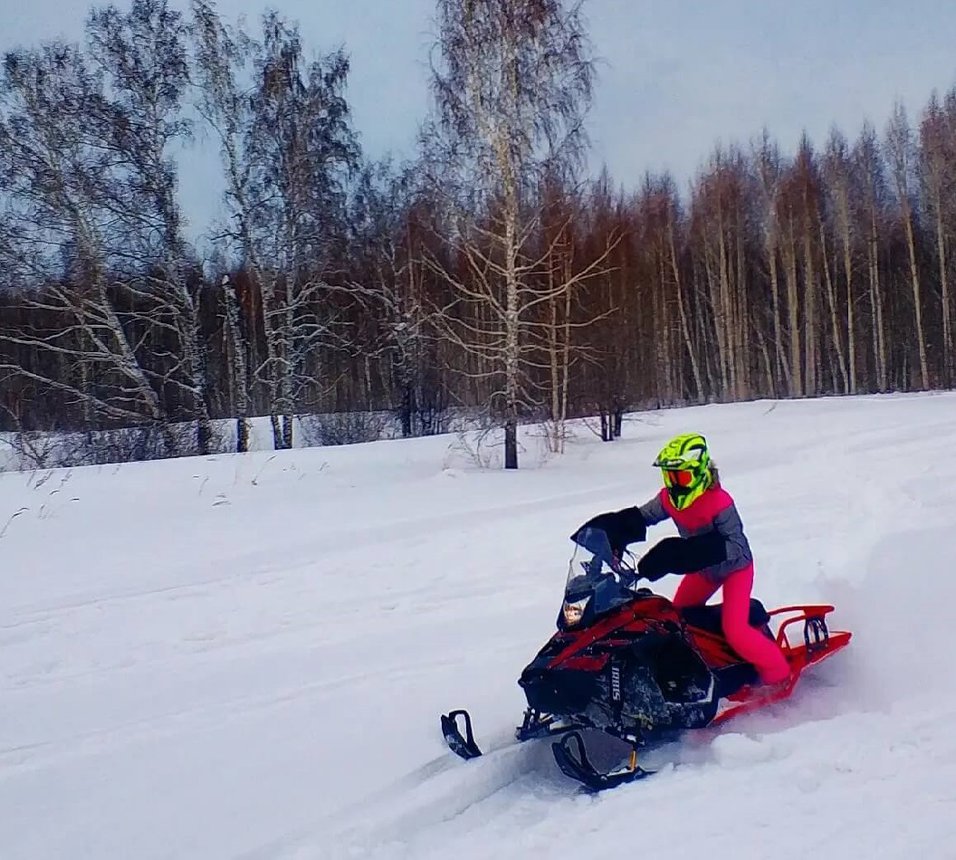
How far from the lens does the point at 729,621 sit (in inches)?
198

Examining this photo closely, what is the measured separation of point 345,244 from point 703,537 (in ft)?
67.0

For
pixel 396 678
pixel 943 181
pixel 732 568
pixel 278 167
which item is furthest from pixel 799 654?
pixel 943 181

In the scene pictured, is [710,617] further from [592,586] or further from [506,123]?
[506,123]

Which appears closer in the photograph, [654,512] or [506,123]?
[654,512]

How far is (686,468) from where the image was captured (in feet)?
15.8

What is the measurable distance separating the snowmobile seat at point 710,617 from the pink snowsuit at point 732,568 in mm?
110

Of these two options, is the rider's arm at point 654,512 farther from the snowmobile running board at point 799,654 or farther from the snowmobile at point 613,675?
the snowmobile running board at point 799,654

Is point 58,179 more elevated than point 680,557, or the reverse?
point 58,179

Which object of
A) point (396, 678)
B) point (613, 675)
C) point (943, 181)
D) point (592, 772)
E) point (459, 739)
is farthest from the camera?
point (943, 181)

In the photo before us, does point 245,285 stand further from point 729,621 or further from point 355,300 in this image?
point 729,621

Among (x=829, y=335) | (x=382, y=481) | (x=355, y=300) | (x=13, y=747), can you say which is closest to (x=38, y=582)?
(x=13, y=747)

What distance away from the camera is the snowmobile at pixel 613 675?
14.1ft

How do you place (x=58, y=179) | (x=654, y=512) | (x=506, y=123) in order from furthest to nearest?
(x=58, y=179) → (x=506, y=123) → (x=654, y=512)

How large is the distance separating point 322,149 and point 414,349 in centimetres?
606
